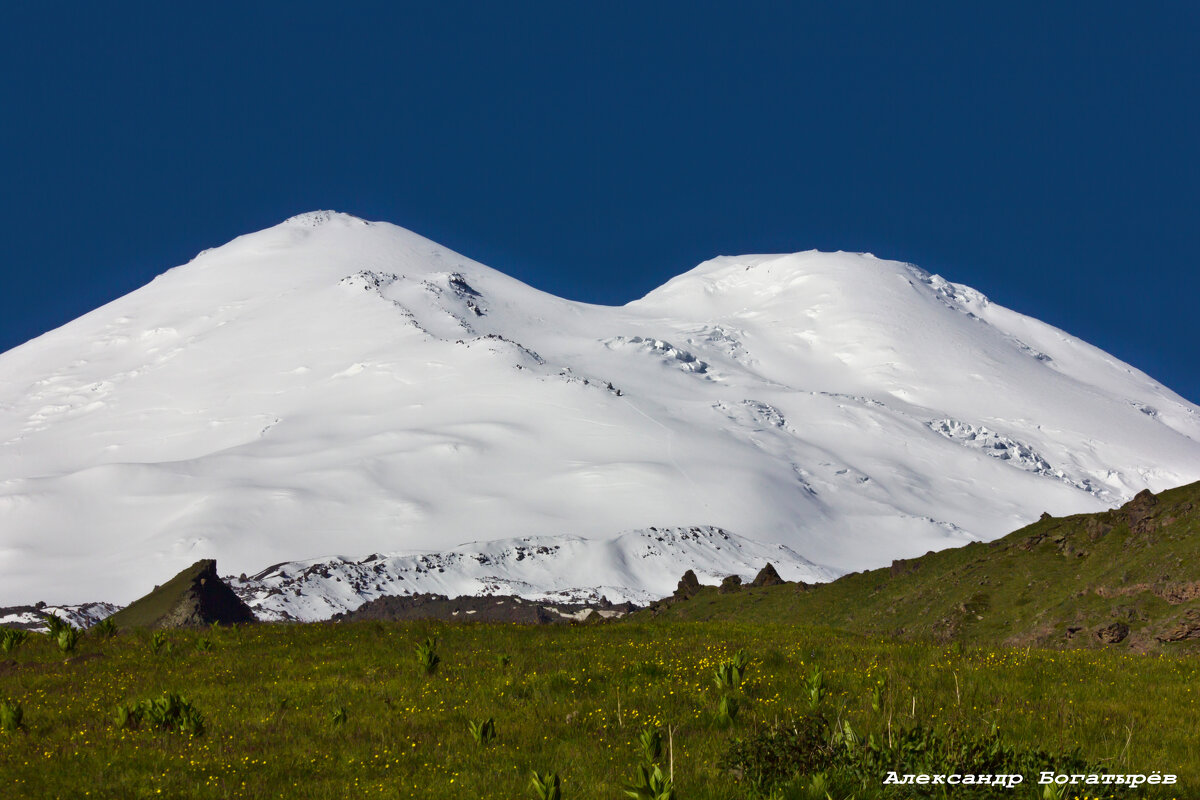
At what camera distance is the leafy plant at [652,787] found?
29.0 ft

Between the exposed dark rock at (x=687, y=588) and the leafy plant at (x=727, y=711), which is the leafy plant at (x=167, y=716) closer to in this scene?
the leafy plant at (x=727, y=711)

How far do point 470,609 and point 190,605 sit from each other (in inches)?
2167

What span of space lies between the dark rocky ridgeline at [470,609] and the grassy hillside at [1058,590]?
120 ft

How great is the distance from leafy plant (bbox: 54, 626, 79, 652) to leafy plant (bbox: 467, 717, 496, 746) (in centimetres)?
1089

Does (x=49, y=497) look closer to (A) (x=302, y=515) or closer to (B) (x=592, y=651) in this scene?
(A) (x=302, y=515)

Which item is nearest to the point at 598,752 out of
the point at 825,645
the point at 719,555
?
the point at 825,645

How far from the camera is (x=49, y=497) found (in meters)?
196

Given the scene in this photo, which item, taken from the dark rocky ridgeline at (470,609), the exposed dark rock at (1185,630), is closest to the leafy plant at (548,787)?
the exposed dark rock at (1185,630)

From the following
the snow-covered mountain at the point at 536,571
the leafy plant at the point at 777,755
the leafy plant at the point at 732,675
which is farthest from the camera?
the snow-covered mountain at the point at 536,571

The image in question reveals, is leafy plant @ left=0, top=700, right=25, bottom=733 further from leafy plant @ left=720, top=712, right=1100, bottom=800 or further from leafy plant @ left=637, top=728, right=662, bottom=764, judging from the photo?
leafy plant @ left=720, top=712, right=1100, bottom=800

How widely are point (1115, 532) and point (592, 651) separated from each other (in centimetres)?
3503

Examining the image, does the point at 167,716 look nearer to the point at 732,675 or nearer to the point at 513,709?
the point at 513,709

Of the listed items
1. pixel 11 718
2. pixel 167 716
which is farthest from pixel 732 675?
pixel 11 718

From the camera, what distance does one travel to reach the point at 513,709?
13.3 m
